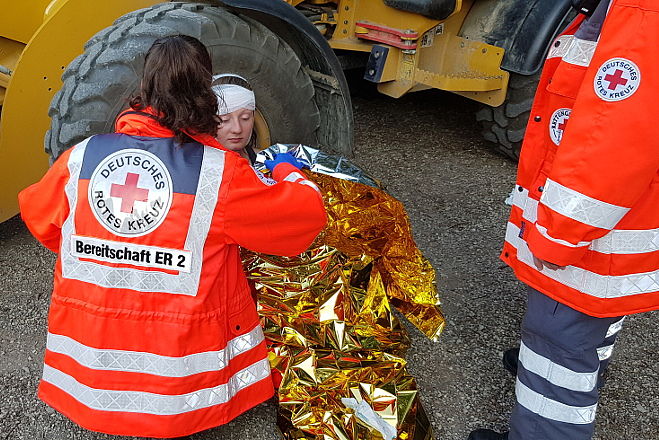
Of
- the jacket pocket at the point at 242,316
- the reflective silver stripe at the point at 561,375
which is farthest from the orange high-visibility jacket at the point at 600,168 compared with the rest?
the jacket pocket at the point at 242,316

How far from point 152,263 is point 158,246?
6 centimetres

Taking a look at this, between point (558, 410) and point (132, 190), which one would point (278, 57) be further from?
point (558, 410)

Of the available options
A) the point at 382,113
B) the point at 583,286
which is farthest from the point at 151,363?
the point at 382,113

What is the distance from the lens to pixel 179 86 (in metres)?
1.81

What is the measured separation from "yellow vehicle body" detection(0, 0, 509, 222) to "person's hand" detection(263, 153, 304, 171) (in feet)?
3.89

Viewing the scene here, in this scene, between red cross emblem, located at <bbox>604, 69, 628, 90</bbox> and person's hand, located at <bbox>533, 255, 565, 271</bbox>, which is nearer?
red cross emblem, located at <bbox>604, 69, 628, 90</bbox>

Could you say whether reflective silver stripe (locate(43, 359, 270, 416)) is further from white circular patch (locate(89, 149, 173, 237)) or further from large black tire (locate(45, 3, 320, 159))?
large black tire (locate(45, 3, 320, 159))

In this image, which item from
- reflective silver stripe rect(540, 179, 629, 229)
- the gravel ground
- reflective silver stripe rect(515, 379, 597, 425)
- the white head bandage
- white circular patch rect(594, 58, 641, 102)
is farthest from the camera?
the gravel ground

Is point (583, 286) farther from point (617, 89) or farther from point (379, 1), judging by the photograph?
point (379, 1)

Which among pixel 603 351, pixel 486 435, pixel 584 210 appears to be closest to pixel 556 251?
pixel 584 210

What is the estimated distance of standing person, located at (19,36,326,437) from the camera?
5.97 feet

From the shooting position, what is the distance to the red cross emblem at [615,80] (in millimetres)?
1496

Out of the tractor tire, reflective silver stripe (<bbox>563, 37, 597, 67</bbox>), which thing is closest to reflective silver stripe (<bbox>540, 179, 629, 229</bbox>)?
reflective silver stripe (<bbox>563, 37, 597, 67</bbox>)

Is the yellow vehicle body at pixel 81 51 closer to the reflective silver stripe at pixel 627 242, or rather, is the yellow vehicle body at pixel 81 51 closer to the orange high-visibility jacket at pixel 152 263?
the orange high-visibility jacket at pixel 152 263
